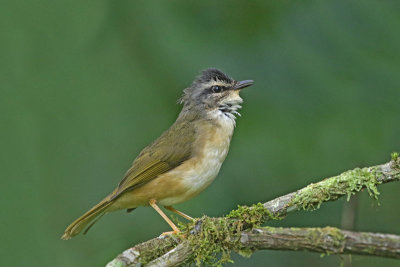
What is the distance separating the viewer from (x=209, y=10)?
5.55m

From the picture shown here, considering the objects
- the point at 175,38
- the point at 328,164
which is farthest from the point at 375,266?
the point at 175,38

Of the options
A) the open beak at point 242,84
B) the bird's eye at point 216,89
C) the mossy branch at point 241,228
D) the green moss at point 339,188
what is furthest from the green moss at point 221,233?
the bird's eye at point 216,89

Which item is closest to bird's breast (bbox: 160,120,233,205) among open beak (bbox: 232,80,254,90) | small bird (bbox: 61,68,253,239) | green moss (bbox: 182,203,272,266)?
small bird (bbox: 61,68,253,239)

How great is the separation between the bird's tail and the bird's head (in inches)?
47.3

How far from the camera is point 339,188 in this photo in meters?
3.74

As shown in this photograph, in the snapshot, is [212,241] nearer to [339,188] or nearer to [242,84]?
[339,188]

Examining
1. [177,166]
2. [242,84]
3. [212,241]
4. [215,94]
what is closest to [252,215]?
[212,241]

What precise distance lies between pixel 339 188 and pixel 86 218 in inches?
89.4

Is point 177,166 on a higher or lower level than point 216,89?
lower

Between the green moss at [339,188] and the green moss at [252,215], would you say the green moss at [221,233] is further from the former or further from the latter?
the green moss at [339,188]

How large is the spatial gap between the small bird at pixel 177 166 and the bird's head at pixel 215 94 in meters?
0.01

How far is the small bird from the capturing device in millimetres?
4969

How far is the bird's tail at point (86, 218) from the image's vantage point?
16.4 ft

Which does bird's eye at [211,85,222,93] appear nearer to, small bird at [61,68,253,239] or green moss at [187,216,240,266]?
small bird at [61,68,253,239]
